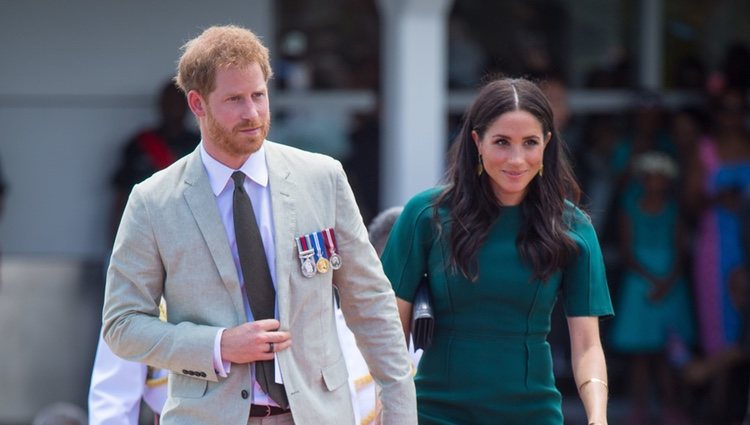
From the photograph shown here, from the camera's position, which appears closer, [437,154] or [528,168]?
[528,168]

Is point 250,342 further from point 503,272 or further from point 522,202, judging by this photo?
point 522,202

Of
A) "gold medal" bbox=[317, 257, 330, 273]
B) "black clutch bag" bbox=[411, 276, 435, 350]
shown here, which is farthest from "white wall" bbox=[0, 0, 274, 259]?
"gold medal" bbox=[317, 257, 330, 273]

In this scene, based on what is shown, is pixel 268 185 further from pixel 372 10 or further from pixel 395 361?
pixel 372 10

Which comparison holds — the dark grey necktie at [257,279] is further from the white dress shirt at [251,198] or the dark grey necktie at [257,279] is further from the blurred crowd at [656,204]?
the blurred crowd at [656,204]

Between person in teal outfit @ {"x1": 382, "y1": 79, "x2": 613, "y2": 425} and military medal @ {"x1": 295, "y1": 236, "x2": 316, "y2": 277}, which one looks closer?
military medal @ {"x1": 295, "y1": 236, "x2": 316, "y2": 277}

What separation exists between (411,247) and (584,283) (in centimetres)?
47

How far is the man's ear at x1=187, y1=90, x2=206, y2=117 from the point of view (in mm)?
3070

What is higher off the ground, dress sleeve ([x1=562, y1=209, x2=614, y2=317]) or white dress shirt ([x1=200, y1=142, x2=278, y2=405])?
white dress shirt ([x1=200, y1=142, x2=278, y2=405])

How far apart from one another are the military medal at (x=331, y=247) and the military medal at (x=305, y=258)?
66mm

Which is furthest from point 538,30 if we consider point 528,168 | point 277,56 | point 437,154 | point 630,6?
point 528,168

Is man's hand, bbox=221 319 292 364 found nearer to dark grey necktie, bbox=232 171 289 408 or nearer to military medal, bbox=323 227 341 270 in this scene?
dark grey necktie, bbox=232 171 289 408

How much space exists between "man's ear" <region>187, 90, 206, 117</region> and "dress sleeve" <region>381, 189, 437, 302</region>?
83 centimetres

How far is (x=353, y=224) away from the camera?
325 cm

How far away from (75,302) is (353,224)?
4.82 metres
